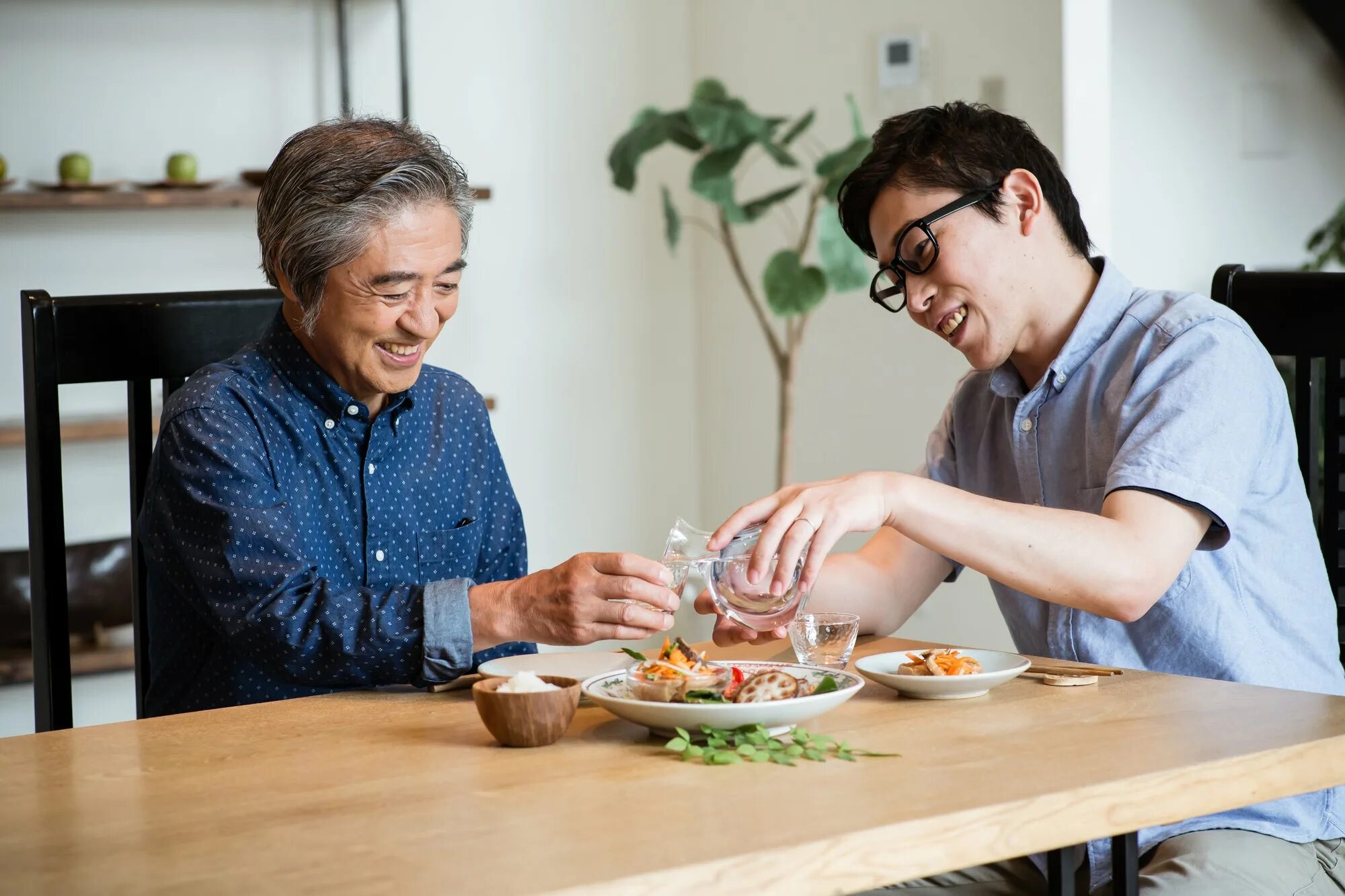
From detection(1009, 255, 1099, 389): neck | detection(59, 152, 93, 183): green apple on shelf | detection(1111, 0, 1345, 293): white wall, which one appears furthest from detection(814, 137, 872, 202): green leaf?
detection(1009, 255, 1099, 389): neck

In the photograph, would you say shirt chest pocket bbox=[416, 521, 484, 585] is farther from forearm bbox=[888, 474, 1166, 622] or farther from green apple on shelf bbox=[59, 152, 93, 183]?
green apple on shelf bbox=[59, 152, 93, 183]

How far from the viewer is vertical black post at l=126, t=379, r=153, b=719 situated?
1703mm

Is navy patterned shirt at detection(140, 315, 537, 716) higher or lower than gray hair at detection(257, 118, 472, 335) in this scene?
lower

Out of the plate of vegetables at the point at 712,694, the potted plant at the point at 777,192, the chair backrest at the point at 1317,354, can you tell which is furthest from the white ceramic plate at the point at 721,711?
the potted plant at the point at 777,192

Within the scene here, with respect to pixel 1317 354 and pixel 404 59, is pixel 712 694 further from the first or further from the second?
pixel 404 59

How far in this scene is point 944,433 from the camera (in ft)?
6.10

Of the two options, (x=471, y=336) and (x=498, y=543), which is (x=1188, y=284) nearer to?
(x=471, y=336)

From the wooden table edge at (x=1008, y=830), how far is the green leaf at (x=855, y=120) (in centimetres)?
246

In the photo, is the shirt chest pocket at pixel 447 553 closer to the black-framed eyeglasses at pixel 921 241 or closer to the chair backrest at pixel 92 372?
the chair backrest at pixel 92 372

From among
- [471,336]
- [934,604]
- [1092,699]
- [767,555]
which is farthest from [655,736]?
[471,336]

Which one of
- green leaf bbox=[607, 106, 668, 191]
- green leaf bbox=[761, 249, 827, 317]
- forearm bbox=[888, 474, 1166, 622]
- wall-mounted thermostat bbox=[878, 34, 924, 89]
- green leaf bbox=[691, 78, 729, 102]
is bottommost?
forearm bbox=[888, 474, 1166, 622]

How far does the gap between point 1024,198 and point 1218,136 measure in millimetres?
2643

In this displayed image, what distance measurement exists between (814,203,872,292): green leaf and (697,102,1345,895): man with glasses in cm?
165

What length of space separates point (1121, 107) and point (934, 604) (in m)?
1.37
